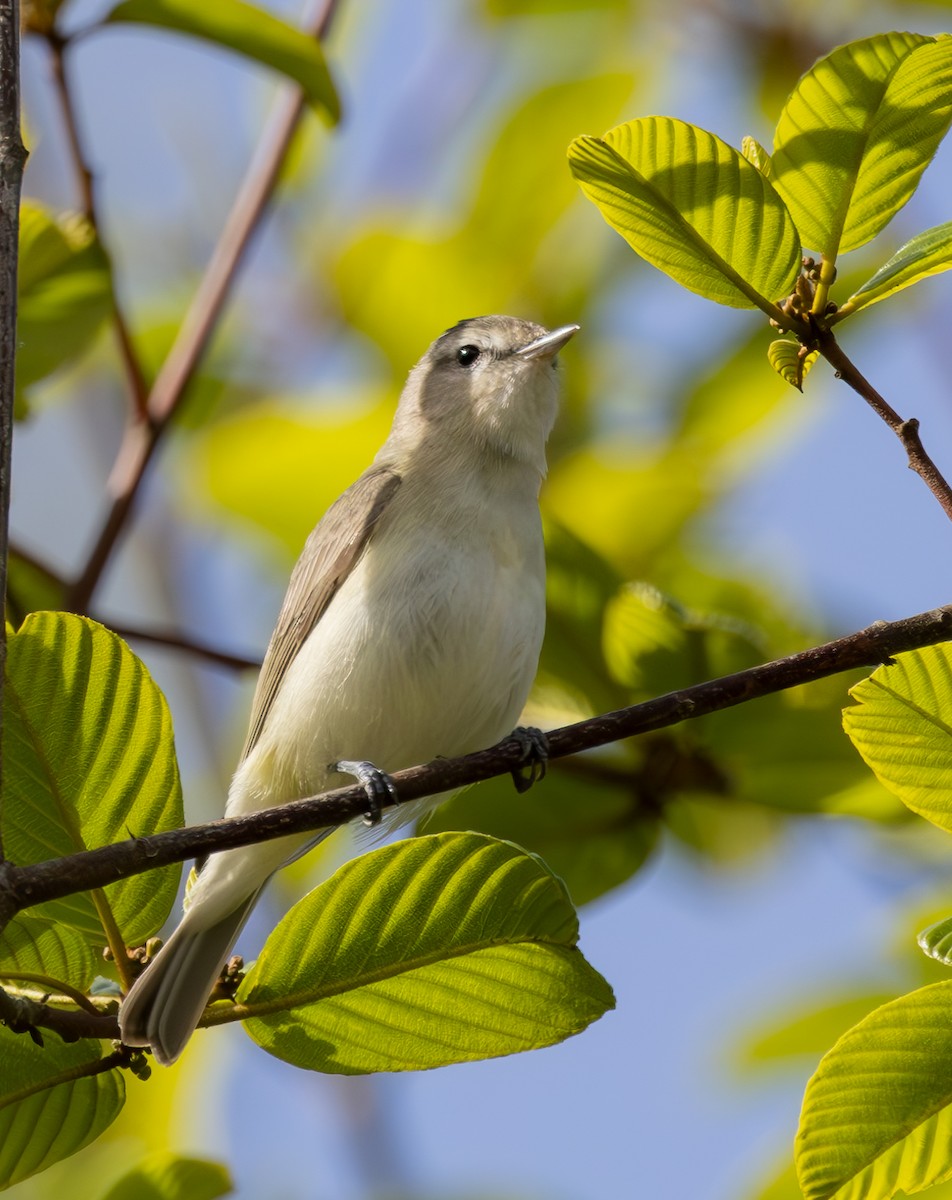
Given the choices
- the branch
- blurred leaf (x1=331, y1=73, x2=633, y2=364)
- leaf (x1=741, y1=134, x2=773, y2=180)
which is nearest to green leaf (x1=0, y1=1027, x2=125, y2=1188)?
the branch

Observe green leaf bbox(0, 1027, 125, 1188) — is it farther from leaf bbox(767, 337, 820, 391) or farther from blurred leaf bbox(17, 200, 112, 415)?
blurred leaf bbox(17, 200, 112, 415)

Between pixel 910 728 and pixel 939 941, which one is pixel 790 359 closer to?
pixel 910 728

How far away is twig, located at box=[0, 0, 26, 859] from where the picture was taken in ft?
4.47

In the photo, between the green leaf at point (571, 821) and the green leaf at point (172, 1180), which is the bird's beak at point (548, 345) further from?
the green leaf at point (172, 1180)

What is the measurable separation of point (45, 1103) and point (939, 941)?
96 cm

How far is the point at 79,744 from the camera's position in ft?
5.36

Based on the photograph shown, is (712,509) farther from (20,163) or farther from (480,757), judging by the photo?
(20,163)

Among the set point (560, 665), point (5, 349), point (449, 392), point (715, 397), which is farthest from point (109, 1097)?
point (715, 397)

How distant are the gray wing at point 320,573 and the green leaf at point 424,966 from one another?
1.12 meters

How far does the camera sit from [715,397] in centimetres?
304

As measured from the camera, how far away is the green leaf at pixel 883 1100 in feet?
4.80

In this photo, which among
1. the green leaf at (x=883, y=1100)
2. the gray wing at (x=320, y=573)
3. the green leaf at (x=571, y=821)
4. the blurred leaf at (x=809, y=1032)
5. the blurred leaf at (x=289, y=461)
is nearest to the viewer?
the green leaf at (x=883, y=1100)

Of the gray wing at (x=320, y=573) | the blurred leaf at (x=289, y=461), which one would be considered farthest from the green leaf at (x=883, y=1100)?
the blurred leaf at (x=289, y=461)

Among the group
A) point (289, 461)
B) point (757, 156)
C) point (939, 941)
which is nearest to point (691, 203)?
point (757, 156)
